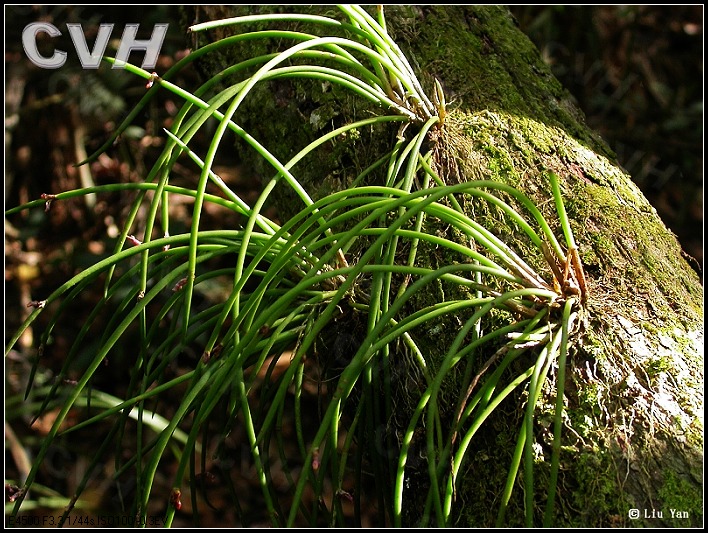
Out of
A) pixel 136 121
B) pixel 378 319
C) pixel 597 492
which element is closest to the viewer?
pixel 597 492

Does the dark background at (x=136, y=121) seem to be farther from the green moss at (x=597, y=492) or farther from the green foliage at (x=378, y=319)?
the green moss at (x=597, y=492)

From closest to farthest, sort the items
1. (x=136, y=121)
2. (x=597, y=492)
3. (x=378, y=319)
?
(x=597, y=492)
(x=378, y=319)
(x=136, y=121)

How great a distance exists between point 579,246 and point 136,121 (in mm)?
1837

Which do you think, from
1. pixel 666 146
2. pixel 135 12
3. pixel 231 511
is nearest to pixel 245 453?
pixel 231 511

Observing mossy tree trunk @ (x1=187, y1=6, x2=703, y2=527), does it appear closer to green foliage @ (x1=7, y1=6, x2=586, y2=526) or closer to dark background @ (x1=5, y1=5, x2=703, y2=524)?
green foliage @ (x1=7, y1=6, x2=586, y2=526)

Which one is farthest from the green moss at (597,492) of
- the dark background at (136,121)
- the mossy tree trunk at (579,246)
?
the dark background at (136,121)

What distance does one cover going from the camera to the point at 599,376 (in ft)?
2.48

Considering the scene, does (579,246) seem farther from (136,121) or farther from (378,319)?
(136,121)

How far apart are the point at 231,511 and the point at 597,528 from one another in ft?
5.55

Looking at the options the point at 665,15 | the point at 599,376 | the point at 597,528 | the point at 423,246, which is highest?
the point at 665,15

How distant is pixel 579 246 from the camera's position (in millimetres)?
867

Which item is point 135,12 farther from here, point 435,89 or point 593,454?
point 593,454

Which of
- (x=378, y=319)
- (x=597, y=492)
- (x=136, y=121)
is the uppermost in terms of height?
(x=136, y=121)

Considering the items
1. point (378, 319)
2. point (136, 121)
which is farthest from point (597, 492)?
point (136, 121)
